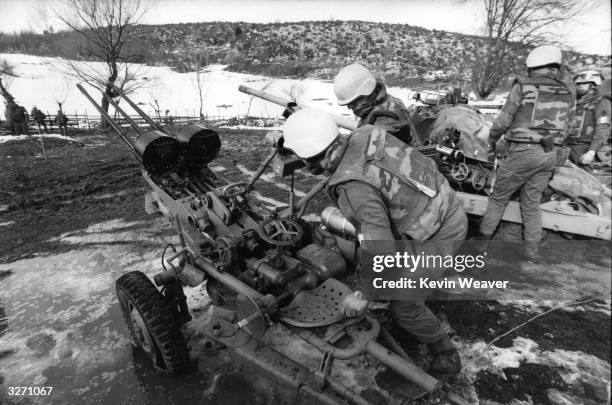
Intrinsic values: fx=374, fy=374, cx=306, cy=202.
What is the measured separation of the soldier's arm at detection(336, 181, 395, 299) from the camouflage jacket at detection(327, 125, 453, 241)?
0.08ft

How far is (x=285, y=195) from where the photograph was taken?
23.5 feet

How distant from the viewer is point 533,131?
4.00m

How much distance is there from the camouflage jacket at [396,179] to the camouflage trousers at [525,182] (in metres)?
2.14

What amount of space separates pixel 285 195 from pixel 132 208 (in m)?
2.76

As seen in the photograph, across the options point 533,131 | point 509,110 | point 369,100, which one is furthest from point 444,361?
point 509,110

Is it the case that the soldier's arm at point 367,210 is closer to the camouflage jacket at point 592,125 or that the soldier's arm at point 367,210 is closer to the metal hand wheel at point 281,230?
the metal hand wheel at point 281,230

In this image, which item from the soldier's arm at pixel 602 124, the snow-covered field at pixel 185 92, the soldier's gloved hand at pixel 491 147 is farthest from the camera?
the snow-covered field at pixel 185 92

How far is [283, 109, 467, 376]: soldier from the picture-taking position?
2.22 meters

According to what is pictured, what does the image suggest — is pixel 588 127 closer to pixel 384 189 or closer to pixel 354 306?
pixel 384 189

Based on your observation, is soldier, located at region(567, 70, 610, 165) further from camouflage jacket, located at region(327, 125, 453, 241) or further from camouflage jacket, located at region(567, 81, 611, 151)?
camouflage jacket, located at region(327, 125, 453, 241)

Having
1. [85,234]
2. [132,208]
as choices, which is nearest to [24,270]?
[85,234]

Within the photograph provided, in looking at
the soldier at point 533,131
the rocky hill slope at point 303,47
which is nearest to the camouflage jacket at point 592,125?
the soldier at point 533,131

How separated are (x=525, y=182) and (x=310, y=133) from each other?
3050 millimetres

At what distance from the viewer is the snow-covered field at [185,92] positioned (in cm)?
2608
